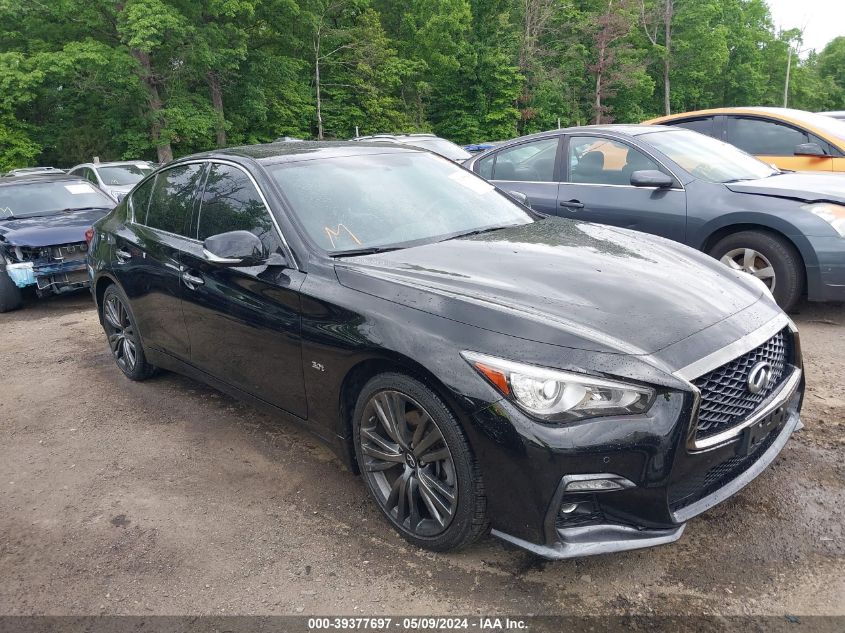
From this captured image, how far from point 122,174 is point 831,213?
14.6 m

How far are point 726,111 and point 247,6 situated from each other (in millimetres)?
22832

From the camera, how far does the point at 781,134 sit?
733cm

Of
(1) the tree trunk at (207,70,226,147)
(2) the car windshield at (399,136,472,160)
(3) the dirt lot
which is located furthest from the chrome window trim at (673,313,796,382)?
(1) the tree trunk at (207,70,226,147)

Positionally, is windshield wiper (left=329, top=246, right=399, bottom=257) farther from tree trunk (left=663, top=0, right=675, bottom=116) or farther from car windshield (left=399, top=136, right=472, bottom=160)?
tree trunk (left=663, top=0, right=675, bottom=116)

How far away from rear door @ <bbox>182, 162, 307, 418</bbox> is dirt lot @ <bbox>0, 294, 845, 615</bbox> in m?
0.48

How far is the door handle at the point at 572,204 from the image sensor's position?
6.10 m

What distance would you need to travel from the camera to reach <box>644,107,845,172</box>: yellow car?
6969mm

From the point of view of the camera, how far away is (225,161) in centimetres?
388

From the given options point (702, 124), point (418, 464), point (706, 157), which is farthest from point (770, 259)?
point (418, 464)

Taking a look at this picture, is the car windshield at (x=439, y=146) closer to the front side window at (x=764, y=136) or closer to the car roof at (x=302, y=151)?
the front side window at (x=764, y=136)

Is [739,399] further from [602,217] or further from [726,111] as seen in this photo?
[726,111]

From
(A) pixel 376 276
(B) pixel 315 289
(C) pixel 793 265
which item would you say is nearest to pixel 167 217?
(B) pixel 315 289

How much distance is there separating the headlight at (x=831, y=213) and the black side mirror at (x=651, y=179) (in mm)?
1027

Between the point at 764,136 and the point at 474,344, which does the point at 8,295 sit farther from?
the point at 764,136
